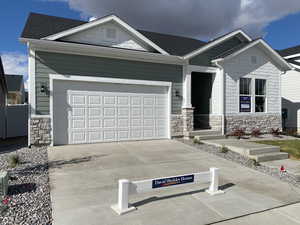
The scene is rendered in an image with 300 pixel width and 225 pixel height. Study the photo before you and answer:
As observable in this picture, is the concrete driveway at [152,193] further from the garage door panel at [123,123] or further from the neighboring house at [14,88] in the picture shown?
the neighboring house at [14,88]

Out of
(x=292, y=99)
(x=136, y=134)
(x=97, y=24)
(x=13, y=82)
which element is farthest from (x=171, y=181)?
(x=13, y=82)

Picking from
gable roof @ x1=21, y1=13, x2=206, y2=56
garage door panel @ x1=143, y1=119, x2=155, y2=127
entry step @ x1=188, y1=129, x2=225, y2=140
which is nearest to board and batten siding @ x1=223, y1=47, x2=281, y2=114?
entry step @ x1=188, y1=129, x2=225, y2=140

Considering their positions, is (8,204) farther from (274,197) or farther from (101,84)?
(101,84)

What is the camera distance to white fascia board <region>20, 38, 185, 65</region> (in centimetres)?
777

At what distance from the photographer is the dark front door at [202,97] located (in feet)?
38.1

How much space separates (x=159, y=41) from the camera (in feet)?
37.8

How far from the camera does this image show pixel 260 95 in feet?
39.6

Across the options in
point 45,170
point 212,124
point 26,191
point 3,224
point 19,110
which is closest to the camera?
point 3,224

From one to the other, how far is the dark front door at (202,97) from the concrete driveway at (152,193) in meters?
4.93

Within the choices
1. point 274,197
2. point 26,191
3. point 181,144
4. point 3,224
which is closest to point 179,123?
point 181,144

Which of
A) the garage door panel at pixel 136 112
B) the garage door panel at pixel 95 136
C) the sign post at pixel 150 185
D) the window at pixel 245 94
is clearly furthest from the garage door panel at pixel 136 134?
the window at pixel 245 94

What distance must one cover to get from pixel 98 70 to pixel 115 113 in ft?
6.38

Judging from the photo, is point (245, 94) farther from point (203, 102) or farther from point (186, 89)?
point (186, 89)

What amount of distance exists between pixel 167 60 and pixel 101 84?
331cm
